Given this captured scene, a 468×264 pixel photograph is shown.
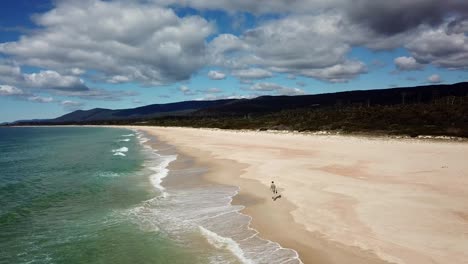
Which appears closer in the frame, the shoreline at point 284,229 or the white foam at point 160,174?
the shoreline at point 284,229

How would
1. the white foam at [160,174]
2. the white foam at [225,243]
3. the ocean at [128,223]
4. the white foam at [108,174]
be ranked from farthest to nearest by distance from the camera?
the white foam at [108,174] → the white foam at [160,174] → the ocean at [128,223] → the white foam at [225,243]

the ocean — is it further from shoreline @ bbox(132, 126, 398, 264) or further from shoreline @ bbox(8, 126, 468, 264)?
shoreline @ bbox(8, 126, 468, 264)

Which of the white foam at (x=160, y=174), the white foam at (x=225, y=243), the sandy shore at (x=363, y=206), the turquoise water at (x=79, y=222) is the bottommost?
the turquoise water at (x=79, y=222)

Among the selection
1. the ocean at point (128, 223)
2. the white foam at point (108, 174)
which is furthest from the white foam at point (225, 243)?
the white foam at point (108, 174)

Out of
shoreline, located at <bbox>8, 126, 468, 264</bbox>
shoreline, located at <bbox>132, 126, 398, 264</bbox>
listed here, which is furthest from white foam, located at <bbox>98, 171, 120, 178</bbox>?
shoreline, located at <bbox>132, 126, 398, 264</bbox>

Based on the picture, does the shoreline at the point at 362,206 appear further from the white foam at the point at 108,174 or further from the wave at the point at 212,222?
the white foam at the point at 108,174

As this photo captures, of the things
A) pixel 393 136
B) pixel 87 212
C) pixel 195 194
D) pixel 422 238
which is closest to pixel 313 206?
pixel 422 238

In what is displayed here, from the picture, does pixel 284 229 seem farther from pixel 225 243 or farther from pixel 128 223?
pixel 128 223
